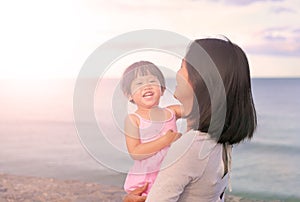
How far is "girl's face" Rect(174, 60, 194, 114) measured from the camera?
55.9 inches

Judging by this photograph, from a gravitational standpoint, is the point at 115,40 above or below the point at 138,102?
above

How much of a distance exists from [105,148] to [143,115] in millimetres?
305

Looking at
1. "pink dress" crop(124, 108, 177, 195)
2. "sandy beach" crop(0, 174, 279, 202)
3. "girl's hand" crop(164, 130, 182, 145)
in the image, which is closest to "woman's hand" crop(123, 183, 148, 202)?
"pink dress" crop(124, 108, 177, 195)

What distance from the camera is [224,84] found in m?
1.40

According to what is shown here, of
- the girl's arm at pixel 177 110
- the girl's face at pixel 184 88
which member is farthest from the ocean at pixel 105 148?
the girl's face at pixel 184 88

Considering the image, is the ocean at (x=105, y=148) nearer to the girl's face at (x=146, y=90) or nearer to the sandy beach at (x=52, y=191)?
the girl's face at (x=146, y=90)

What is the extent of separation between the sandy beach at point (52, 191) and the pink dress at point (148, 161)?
3478 millimetres

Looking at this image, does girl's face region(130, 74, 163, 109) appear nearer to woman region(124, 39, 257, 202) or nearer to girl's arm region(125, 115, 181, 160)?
girl's arm region(125, 115, 181, 160)

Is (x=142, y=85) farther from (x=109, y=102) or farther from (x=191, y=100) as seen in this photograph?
(x=191, y=100)

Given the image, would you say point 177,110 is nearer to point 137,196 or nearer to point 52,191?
point 137,196

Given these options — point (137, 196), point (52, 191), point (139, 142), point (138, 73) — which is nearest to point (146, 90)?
point (138, 73)

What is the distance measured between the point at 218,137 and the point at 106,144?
1.24ft

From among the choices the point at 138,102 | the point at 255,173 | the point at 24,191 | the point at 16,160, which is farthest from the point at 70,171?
the point at 138,102

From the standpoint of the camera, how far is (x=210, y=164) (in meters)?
1.41
